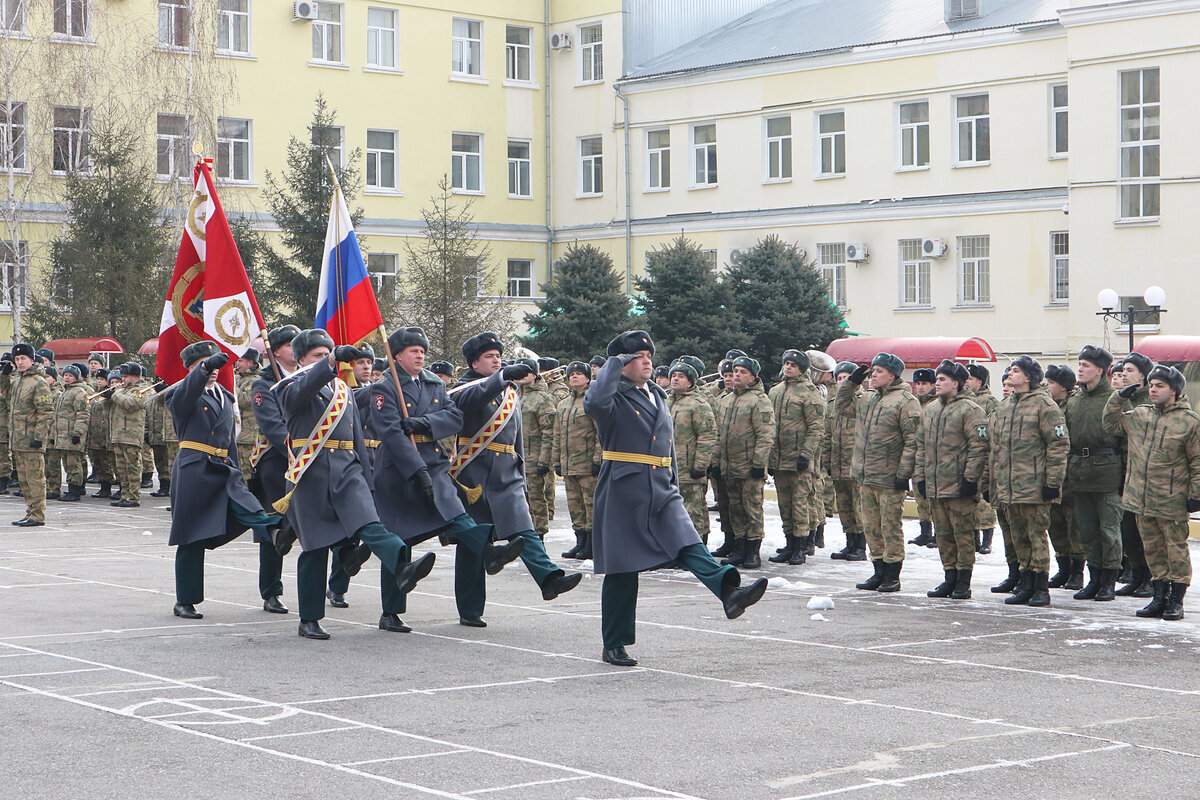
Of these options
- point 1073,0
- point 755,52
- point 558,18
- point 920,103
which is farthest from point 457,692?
point 558,18

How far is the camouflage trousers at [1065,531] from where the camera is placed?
12695 mm

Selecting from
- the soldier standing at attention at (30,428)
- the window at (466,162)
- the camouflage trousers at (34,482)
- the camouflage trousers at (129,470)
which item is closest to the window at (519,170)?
the window at (466,162)

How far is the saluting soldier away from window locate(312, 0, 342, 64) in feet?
104

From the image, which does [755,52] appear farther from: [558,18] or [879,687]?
[879,687]

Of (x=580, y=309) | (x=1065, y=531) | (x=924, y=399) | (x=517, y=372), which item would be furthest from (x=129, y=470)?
(x=1065, y=531)

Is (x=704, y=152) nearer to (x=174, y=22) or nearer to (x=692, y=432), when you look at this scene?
(x=174, y=22)

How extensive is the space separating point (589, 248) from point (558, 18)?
59.0 ft

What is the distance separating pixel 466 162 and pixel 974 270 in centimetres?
1467

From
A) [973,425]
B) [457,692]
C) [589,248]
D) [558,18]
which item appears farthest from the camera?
[558,18]

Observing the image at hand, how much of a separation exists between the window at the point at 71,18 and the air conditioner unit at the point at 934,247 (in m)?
20.2

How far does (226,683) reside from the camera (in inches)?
332

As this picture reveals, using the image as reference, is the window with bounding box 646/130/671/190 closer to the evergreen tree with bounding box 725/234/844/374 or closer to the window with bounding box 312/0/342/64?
the window with bounding box 312/0/342/64

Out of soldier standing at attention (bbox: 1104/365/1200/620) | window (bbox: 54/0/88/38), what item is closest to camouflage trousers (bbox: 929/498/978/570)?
soldier standing at attention (bbox: 1104/365/1200/620)

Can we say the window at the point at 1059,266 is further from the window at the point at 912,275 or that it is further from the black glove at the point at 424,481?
the black glove at the point at 424,481
